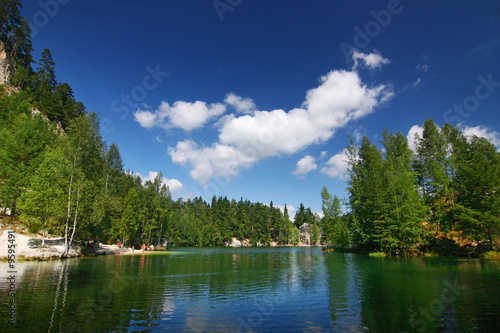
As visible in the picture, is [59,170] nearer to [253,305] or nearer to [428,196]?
[253,305]

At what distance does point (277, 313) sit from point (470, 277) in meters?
22.8

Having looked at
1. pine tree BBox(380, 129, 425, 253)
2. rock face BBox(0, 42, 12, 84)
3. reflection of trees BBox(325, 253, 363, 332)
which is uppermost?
rock face BBox(0, 42, 12, 84)

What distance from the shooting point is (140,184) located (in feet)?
308

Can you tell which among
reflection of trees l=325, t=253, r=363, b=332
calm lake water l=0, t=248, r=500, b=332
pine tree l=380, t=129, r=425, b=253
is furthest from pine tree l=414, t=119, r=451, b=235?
reflection of trees l=325, t=253, r=363, b=332

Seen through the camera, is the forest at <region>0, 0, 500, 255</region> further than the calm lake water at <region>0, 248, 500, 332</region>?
Yes

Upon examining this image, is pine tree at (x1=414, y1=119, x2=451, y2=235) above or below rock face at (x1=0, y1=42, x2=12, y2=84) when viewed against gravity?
below

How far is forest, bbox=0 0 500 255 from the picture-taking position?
44312 millimetres

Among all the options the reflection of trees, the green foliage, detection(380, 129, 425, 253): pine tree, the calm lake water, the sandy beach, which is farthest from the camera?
detection(380, 129, 425, 253): pine tree

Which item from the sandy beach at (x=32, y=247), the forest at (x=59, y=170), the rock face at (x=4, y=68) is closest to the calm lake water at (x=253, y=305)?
the sandy beach at (x=32, y=247)

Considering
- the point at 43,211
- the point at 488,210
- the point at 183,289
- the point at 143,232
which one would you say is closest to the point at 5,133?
the point at 43,211

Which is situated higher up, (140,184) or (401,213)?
(140,184)

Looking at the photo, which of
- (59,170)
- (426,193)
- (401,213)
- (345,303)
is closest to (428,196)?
(426,193)

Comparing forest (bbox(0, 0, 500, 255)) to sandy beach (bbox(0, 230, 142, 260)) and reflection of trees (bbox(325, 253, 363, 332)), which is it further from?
reflection of trees (bbox(325, 253, 363, 332))

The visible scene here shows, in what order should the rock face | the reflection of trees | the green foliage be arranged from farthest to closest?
the rock face → the green foliage → the reflection of trees
